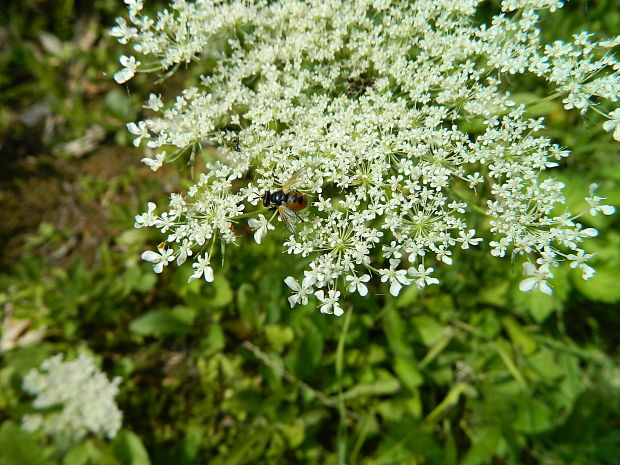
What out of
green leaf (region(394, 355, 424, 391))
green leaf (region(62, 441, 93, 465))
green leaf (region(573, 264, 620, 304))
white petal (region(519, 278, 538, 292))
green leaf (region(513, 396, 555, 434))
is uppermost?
green leaf (region(573, 264, 620, 304))

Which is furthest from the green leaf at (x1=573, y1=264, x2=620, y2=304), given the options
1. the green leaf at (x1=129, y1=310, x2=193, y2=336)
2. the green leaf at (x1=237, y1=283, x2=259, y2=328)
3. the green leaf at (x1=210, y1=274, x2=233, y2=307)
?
the green leaf at (x1=129, y1=310, x2=193, y2=336)

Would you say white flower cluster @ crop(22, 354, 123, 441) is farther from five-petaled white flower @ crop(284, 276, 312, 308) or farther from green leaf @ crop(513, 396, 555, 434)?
green leaf @ crop(513, 396, 555, 434)

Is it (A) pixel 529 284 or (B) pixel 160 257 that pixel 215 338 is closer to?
(B) pixel 160 257

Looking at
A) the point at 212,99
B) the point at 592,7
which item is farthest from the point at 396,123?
the point at 592,7

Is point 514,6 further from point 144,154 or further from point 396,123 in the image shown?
point 144,154

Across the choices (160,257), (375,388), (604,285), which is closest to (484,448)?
(375,388)

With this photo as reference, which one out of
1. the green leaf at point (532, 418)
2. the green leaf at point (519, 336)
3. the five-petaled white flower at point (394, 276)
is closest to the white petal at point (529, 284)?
the five-petaled white flower at point (394, 276)

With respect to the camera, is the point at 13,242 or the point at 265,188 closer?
the point at 265,188
